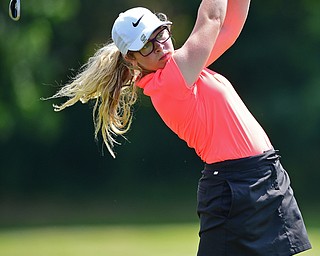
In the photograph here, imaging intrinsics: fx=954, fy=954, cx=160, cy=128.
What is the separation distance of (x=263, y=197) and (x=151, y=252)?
826 centimetres

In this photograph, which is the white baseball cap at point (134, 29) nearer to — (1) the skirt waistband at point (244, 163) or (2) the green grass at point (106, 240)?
(1) the skirt waistband at point (244, 163)

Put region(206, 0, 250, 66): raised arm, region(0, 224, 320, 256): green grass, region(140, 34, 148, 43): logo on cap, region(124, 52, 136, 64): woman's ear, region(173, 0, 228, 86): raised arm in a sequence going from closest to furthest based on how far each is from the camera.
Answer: region(173, 0, 228, 86): raised arm → region(140, 34, 148, 43): logo on cap → region(124, 52, 136, 64): woman's ear → region(206, 0, 250, 66): raised arm → region(0, 224, 320, 256): green grass

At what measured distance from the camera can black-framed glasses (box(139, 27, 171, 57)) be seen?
15.7 feet

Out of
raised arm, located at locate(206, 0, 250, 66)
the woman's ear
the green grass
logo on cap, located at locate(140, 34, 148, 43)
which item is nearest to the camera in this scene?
logo on cap, located at locate(140, 34, 148, 43)

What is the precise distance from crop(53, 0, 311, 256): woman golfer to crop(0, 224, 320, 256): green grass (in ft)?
21.1

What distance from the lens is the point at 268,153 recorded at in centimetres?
475

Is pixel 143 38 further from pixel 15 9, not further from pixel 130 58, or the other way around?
pixel 15 9

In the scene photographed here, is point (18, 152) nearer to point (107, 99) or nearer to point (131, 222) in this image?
point (131, 222)

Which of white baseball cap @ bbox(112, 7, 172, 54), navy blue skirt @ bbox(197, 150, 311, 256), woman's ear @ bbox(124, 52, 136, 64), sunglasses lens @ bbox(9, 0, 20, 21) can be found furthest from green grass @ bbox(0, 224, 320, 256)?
sunglasses lens @ bbox(9, 0, 20, 21)

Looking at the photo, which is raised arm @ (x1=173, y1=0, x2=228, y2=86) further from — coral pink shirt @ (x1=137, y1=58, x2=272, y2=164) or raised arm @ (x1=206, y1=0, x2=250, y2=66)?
raised arm @ (x1=206, y1=0, x2=250, y2=66)

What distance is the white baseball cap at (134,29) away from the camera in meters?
4.78

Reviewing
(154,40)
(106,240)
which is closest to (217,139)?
(154,40)

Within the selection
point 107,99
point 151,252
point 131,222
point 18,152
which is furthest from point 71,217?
point 107,99

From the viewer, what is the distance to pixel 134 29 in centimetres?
480
